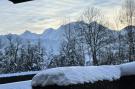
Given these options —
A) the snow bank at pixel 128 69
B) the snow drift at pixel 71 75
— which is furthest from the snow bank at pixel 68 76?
the snow bank at pixel 128 69

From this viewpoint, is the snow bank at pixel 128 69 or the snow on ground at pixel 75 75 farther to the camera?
the snow bank at pixel 128 69

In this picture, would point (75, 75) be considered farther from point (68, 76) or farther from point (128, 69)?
point (128, 69)

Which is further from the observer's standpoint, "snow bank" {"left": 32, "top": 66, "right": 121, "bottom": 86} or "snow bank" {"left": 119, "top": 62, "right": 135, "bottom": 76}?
"snow bank" {"left": 119, "top": 62, "right": 135, "bottom": 76}

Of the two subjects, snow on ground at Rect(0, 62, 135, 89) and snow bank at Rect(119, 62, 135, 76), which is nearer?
snow on ground at Rect(0, 62, 135, 89)

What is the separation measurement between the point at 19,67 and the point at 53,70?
5116 cm

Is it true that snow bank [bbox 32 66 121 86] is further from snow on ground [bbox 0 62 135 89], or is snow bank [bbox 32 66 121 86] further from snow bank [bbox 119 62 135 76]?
snow bank [bbox 119 62 135 76]

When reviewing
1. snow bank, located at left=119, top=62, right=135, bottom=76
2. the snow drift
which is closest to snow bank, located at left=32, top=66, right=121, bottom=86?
the snow drift

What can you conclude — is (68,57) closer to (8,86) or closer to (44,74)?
(8,86)

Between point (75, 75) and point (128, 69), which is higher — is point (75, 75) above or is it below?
above

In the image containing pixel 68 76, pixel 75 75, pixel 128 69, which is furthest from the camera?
pixel 128 69

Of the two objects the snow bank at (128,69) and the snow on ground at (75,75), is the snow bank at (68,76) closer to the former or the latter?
the snow on ground at (75,75)

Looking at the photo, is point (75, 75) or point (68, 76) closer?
point (68, 76)

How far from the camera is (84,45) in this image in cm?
6488

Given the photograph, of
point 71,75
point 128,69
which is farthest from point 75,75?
point 128,69
